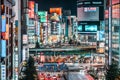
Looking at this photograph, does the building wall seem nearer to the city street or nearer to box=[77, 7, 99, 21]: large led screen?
the city street

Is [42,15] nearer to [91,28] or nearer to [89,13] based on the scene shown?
[89,13]

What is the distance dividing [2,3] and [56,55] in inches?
1995

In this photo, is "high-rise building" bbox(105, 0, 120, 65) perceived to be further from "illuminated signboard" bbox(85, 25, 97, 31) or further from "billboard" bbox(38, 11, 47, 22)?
"billboard" bbox(38, 11, 47, 22)

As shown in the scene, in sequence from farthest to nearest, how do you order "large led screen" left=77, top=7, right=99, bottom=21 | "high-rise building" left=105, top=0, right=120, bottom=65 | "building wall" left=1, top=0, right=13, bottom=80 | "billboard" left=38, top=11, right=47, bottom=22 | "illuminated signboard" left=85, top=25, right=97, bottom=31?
1. "billboard" left=38, top=11, right=47, bottom=22
2. "illuminated signboard" left=85, top=25, right=97, bottom=31
3. "large led screen" left=77, top=7, right=99, bottom=21
4. "high-rise building" left=105, top=0, right=120, bottom=65
5. "building wall" left=1, top=0, right=13, bottom=80

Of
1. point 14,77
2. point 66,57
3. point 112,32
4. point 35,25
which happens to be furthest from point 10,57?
point 35,25

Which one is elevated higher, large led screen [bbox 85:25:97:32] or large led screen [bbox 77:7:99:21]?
large led screen [bbox 77:7:99:21]

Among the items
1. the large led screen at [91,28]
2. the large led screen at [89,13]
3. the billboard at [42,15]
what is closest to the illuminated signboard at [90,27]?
the large led screen at [91,28]

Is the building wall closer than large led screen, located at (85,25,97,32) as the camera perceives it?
Yes

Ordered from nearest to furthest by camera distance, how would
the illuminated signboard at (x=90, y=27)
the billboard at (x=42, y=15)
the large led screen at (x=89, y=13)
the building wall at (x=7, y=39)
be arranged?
the building wall at (x=7, y=39)
the large led screen at (x=89, y=13)
the illuminated signboard at (x=90, y=27)
the billboard at (x=42, y=15)

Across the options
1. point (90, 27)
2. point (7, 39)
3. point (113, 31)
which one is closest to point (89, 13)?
point (90, 27)

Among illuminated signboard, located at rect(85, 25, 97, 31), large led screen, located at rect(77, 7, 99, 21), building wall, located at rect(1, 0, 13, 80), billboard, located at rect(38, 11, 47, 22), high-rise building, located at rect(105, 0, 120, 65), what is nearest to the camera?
building wall, located at rect(1, 0, 13, 80)

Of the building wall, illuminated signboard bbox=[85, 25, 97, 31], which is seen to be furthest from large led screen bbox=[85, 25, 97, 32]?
the building wall

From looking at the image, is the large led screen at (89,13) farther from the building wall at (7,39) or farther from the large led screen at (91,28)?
the building wall at (7,39)

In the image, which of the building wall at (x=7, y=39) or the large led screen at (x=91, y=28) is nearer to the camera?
the building wall at (x=7, y=39)
